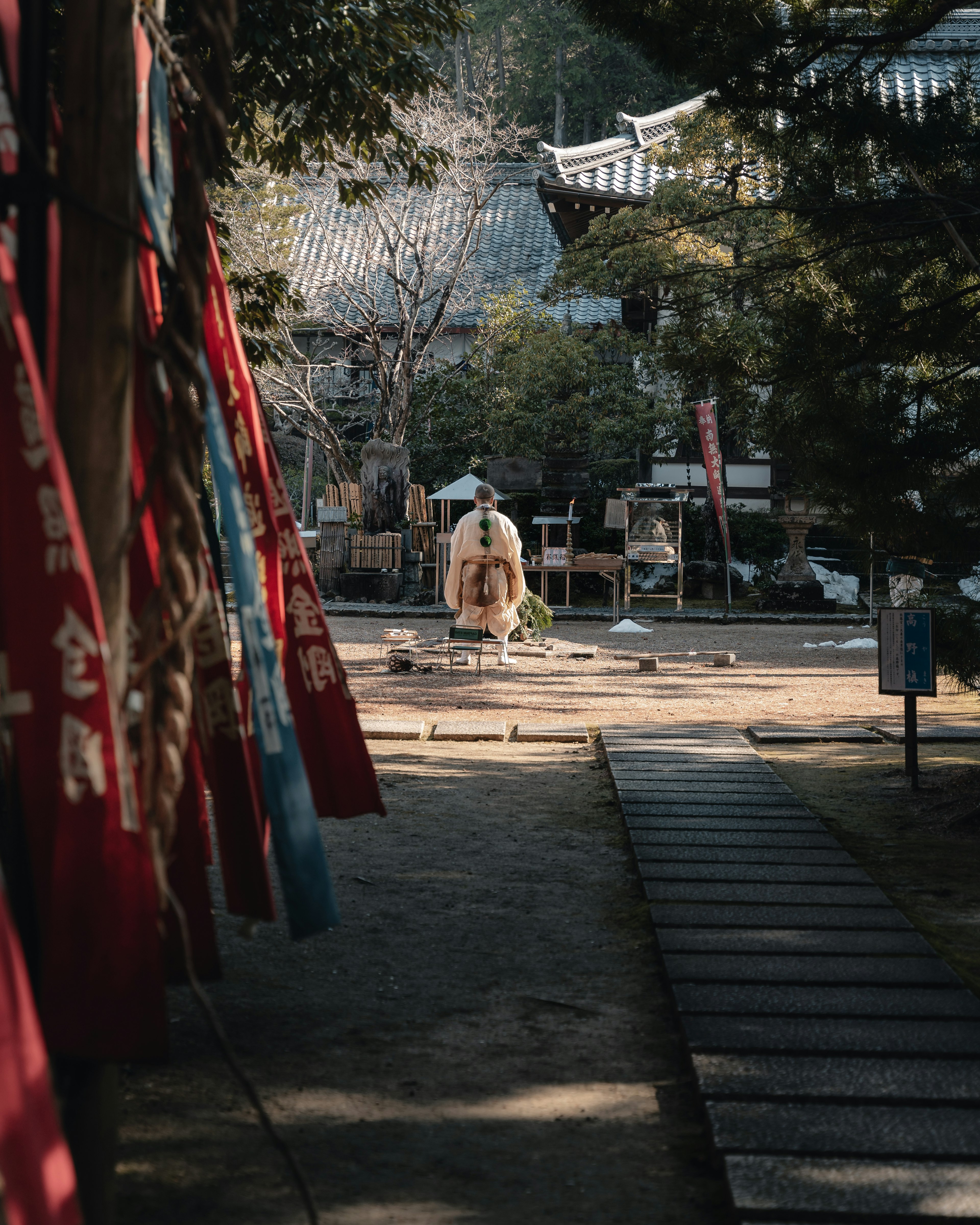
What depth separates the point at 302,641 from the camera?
8.87 ft

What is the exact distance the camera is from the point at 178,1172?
2254 mm

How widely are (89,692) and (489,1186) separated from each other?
51.4 inches

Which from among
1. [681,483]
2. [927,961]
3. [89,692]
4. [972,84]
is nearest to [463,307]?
[681,483]

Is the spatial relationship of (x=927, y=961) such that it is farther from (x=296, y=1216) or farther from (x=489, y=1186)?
(x=296, y=1216)

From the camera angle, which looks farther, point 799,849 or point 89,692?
point 799,849

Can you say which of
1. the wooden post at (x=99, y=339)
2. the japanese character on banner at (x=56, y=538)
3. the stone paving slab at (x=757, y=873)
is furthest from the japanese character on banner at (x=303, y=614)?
the stone paving slab at (x=757, y=873)

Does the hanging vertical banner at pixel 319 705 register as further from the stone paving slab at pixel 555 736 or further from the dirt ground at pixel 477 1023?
the stone paving slab at pixel 555 736

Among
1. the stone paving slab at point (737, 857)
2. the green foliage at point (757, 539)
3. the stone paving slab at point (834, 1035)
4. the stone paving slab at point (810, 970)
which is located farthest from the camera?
the green foliage at point (757, 539)

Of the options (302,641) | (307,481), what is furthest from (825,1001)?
(307,481)

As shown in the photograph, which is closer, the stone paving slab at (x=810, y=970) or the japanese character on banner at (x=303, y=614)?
the japanese character on banner at (x=303, y=614)

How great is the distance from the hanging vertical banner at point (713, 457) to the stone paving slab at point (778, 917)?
40.1ft

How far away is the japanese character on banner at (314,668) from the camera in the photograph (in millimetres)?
2705

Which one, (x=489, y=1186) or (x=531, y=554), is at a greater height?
(x=531, y=554)

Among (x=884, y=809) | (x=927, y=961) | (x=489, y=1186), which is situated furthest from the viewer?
(x=884, y=809)
